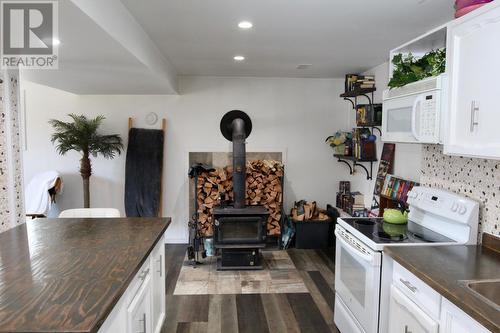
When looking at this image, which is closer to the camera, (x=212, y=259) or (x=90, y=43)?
(x=90, y=43)

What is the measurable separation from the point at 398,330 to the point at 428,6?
199 centimetres

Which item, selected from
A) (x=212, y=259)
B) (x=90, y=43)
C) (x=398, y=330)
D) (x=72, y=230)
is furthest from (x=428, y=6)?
(x=212, y=259)

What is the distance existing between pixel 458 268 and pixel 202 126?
375cm

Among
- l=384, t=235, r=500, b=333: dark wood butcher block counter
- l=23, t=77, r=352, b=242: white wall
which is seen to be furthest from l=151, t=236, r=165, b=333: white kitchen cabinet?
l=23, t=77, r=352, b=242: white wall

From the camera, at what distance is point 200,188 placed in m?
4.49

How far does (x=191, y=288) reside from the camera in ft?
11.6

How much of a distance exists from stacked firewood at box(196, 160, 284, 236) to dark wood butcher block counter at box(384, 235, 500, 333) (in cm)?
267

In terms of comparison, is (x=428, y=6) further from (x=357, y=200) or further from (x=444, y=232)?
(x=357, y=200)

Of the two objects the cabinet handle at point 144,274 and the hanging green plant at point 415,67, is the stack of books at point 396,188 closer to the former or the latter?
the hanging green plant at point 415,67

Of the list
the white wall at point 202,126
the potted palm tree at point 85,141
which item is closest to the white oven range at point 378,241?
the white wall at point 202,126

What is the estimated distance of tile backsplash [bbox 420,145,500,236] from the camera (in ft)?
6.52

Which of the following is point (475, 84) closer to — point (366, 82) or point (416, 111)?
point (416, 111)

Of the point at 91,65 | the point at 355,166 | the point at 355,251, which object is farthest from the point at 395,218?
the point at 91,65

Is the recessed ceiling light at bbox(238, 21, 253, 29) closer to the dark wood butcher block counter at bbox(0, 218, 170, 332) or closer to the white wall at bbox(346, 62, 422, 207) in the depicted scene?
the dark wood butcher block counter at bbox(0, 218, 170, 332)
